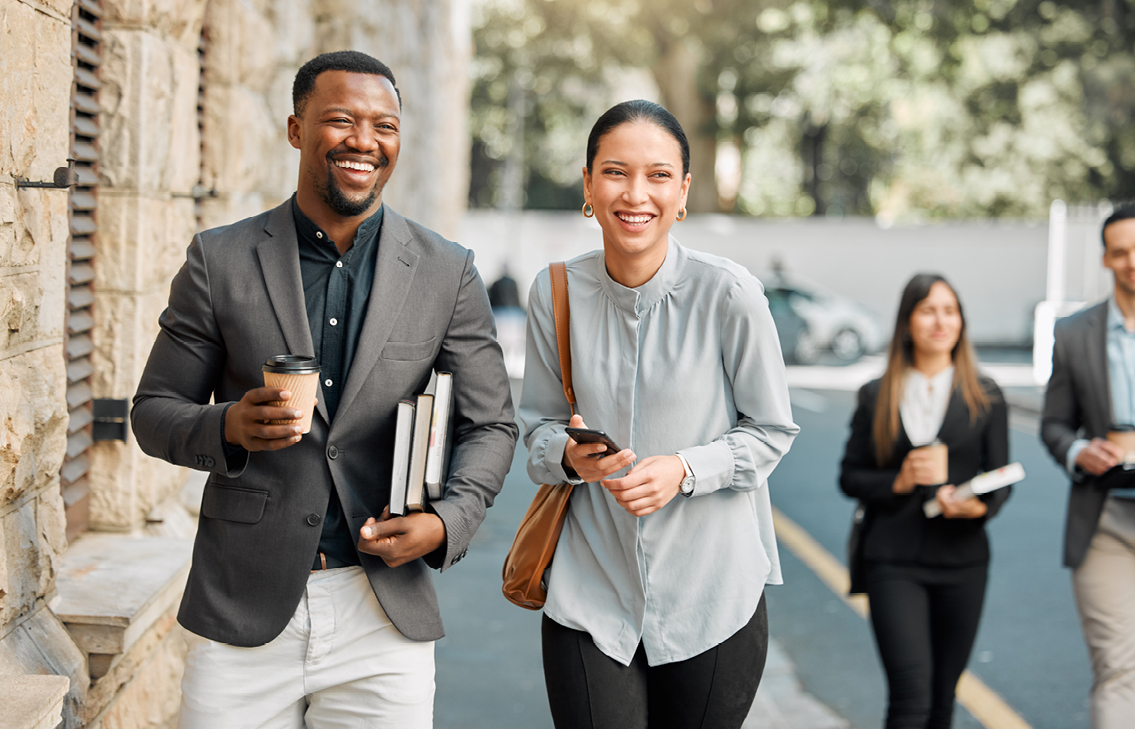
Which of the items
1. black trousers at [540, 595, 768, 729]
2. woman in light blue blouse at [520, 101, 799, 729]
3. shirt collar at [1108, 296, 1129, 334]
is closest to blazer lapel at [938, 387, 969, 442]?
shirt collar at [1108, 296, 1129, 334]

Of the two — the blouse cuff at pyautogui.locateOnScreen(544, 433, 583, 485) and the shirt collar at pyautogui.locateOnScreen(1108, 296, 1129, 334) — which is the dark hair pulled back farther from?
the shirt collar at pyautogui.locateOnScreen(1108, 296, 1129, 334)

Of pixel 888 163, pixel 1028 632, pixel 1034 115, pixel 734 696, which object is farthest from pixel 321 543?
pixel 888 163

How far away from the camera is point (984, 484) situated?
3.93 metres

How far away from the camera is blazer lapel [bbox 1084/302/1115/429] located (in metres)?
4.10

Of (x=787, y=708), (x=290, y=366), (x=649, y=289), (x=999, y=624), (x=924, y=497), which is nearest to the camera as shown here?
(x=290, y=366)

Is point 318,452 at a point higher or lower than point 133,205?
lower

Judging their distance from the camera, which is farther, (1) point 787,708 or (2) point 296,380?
(1) point 787,708

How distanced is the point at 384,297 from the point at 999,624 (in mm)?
5258

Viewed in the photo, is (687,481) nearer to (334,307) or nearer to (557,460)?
(557,460)

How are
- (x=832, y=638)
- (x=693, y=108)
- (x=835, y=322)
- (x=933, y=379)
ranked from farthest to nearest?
1. (x=693, y=108)
2. (x=835, y=322)
3. (x=832, y=638)
4. (x=933, y=379)

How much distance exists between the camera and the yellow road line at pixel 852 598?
16.5 ft

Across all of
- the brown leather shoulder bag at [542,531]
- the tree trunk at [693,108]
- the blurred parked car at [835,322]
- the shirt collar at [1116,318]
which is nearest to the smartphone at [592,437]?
the brown leather shoulder bag at [542,531]

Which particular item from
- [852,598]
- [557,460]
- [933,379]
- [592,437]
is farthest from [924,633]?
[852,598]

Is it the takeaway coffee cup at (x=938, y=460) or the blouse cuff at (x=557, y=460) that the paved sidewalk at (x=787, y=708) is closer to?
the takeaway coffee cup at (x=938, y=460)
